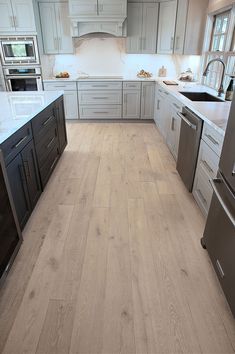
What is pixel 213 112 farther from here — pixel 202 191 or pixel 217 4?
pixel 217 4

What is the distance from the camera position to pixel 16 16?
430 centimetres

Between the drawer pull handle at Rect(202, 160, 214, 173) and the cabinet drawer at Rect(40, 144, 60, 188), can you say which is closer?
the drawer pull handle at Rect(202, 160, 214, 173)

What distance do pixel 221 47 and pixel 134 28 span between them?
75.4 inches

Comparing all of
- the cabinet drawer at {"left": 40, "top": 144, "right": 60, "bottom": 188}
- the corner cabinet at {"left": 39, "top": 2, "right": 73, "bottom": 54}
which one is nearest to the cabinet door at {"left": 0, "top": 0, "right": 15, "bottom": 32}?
the corner cabinet at {"left": 39, "top": 2, "right": 73, "bottom": 54}

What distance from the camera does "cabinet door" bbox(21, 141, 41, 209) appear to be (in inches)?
80.7

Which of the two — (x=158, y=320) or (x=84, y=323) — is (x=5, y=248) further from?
(x=158, y=320)

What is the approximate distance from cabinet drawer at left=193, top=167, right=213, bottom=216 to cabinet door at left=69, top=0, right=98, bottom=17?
380cm


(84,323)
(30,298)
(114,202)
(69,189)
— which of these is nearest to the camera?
(84,323)

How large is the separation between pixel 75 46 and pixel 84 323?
5.11 metres

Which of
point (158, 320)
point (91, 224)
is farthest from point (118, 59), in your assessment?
point (158, 320)

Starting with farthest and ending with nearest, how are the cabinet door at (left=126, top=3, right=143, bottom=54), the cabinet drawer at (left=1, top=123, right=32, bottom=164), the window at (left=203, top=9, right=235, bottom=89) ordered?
the cabinet door at (left=126, top=3, right=143, bottom=54)
the window at (left=203, top=9, right=235, bottom=89)
the cabinet drawer at (left=1, top=123, right=32, bottom=164)

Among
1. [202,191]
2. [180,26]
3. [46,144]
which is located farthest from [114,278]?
[180,26]

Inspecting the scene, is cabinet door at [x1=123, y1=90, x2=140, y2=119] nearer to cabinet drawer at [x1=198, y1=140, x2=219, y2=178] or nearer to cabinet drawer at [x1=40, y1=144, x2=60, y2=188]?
cabinet drawer at [x1=40, y1=144, x2=60, y2=188]

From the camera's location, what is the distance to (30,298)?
1.52 metres
